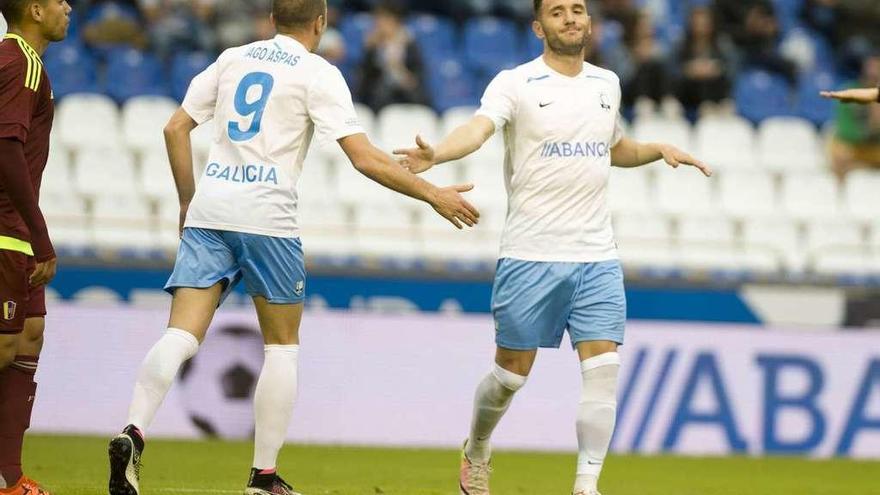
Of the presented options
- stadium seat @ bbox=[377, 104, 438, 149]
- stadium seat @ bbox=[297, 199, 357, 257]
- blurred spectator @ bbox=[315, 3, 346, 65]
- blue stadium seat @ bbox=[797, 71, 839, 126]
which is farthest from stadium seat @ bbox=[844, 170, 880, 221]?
blurred spectator @ bbox=[315, 3, 346, 65]

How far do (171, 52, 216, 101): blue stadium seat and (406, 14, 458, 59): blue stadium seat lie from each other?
8.03 ft

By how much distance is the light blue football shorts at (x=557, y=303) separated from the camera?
24.3 feet

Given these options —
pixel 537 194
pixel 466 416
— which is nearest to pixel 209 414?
pixel 466 416

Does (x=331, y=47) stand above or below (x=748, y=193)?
above

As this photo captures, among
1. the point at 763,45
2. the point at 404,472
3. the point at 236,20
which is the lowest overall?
the point at 404,472

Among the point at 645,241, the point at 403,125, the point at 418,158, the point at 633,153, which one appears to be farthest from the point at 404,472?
the point at 403,125

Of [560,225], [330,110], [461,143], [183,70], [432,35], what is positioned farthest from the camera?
[432,35]

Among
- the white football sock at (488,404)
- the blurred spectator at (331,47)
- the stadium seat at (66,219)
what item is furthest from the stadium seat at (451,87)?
the white football sock at (488,404)

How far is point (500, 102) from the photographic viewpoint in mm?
7477

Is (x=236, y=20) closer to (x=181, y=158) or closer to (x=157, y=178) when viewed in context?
(x=157, y=178)

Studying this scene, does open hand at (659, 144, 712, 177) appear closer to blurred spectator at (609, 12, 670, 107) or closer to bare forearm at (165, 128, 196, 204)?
bare forearm at (165, 128, 196, 204)

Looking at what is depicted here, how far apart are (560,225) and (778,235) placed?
7.63 m

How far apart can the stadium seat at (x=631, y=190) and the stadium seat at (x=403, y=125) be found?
6.01 feet

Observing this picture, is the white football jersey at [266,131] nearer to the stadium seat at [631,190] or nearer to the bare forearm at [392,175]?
the bare forearm at [392,175]
